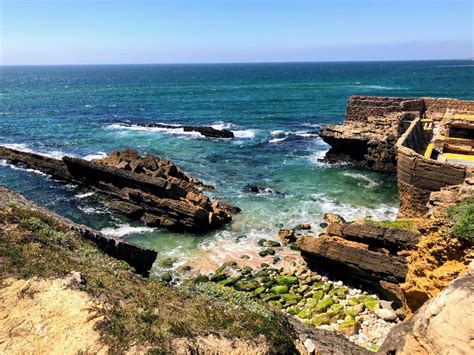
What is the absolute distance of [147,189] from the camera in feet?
88.4

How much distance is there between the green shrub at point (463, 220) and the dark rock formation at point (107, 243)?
10.5m

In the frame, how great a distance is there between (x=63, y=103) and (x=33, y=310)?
83422 millimetres

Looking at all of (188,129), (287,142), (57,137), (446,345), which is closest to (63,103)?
(57,137)

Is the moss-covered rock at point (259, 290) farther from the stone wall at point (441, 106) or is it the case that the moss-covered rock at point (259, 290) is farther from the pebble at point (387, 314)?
the stone wall at point (441, 106)

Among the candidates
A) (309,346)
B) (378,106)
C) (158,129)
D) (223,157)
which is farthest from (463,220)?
(158,129)

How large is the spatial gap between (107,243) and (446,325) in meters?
11.8

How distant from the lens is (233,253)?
70.4 feet

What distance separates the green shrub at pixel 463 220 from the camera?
401 inches

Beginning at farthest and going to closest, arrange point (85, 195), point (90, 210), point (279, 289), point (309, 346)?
point (85, 195), point (90, 210), point (279, 289), point (309, 346)

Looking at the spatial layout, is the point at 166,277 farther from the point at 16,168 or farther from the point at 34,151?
the point at 34,151

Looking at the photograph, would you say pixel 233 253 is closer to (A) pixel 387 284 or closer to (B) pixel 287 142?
(A) pixel 387 284

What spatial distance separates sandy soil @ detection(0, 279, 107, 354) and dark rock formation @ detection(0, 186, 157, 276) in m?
5.40

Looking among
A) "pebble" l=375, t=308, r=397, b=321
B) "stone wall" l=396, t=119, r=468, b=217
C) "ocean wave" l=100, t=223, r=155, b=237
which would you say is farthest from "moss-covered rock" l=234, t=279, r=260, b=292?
"ocean wave" l=100, t=223, r=155, b=237

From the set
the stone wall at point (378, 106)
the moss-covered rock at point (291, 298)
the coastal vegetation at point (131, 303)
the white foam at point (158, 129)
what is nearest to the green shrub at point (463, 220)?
the coastal vegetation at point (131, 303)
